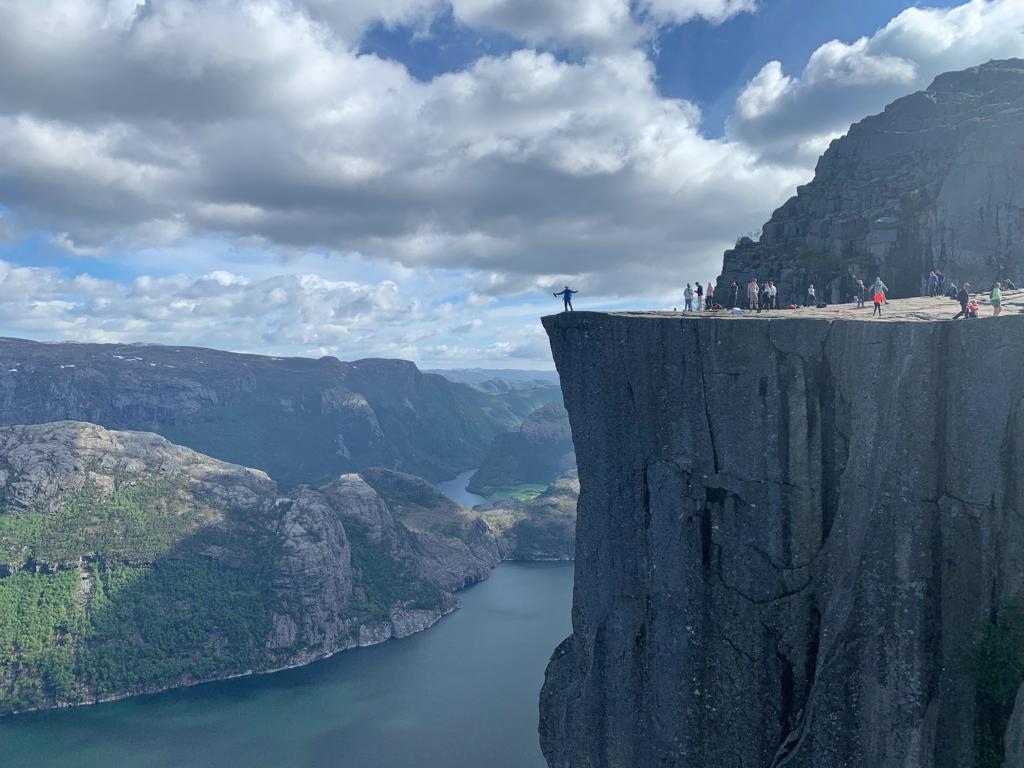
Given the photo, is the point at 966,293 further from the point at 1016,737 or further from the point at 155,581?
the point at 155,581

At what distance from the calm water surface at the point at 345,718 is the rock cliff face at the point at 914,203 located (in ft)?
272

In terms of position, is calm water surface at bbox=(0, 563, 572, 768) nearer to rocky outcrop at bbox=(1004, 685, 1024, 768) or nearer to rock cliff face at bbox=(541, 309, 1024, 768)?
rock cliff face at bbox=(541, 309, 1024, 768)

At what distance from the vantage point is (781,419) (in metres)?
30.3

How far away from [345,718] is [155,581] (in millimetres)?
77583

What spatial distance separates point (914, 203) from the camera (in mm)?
51281

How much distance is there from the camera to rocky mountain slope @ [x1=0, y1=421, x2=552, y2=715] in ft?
493

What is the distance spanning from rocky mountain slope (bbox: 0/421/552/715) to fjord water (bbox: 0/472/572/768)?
8826mm

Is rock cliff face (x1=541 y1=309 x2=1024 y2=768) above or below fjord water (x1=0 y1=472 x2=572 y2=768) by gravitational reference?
above

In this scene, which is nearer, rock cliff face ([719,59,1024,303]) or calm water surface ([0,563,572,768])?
rock cliff face ([719,59,1024,303])

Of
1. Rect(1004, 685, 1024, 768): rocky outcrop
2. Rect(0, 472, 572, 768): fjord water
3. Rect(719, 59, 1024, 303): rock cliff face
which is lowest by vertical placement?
Rect(0, 472, 572, 768): fjord water

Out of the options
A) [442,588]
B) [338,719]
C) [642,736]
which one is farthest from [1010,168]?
[442,588]

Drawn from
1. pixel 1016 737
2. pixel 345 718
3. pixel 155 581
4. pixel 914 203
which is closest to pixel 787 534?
pixel 1016 737

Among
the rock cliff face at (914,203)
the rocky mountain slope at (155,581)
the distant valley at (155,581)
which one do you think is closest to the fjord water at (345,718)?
the distant valley at (155,581)

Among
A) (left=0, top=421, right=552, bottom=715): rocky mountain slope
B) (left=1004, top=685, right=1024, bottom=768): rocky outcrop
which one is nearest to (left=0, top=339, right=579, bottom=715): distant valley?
(left=0, top=421, right=552, bottom=715): rocky mountain slope
